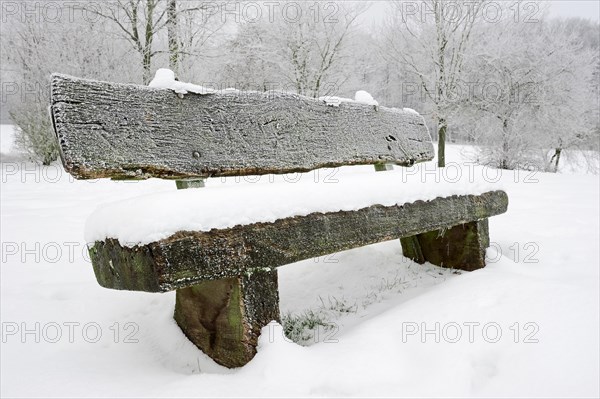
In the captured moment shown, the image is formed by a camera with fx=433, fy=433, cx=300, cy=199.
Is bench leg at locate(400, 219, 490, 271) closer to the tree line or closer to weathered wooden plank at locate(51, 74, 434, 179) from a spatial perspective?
weathered wooden plank at locate(51, 74, 434, 179)

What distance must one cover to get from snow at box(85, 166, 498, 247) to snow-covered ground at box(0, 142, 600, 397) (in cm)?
34

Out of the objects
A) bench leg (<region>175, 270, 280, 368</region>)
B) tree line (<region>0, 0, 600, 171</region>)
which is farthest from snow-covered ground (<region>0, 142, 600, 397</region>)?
tree line (<region>0, 0, 600, 171</region>)

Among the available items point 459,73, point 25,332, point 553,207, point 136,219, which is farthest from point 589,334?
point 459,73

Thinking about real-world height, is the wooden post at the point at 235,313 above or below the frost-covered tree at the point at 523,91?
below

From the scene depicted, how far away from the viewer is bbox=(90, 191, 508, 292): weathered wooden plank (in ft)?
4.25

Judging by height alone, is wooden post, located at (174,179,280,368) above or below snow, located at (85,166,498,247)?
below

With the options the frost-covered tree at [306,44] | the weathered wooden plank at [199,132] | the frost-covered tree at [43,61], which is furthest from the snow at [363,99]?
the frost-covered tree at [306,44]

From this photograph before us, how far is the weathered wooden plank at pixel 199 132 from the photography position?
1.46 meters

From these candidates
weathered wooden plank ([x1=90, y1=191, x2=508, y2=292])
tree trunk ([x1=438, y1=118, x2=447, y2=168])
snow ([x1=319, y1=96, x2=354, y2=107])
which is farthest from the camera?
tree trunk ([x1=438, y1=118, x2=447, y2=168])

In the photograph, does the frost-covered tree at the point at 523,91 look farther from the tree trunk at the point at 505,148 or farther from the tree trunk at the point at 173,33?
the tree trunk at the point at 173,33

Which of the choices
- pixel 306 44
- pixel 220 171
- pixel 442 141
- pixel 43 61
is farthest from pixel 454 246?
pixel 306 44

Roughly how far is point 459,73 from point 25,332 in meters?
14.6

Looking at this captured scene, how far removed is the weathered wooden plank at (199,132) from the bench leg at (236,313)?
50 centimetres

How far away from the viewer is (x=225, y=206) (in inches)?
57.7
